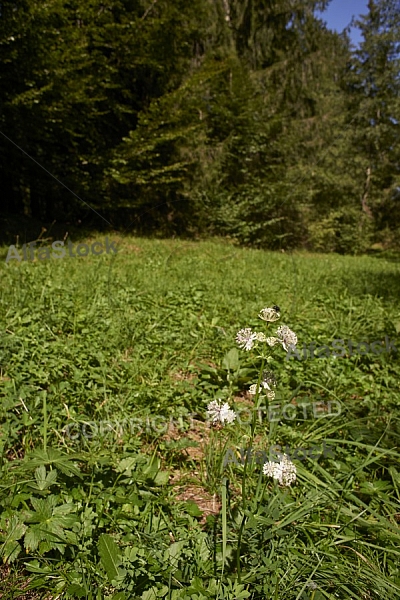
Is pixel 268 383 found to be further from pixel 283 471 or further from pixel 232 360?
pixel 232 360

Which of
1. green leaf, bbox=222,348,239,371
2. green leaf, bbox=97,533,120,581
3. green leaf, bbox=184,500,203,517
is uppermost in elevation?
green leaf, bbox=222,348,239,371

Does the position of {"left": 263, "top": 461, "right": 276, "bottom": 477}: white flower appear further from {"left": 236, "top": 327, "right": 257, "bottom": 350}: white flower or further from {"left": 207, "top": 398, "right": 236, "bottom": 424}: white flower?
{"left": 236, "top": 327, "right": 257, "bottom": 350}: white flower

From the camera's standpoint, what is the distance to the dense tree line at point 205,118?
315 inches

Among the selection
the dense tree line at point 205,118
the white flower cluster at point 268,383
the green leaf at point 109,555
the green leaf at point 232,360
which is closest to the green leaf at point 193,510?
the green leaf at point 109,555

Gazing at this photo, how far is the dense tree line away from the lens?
26.2 ft

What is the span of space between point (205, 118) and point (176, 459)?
508 inches

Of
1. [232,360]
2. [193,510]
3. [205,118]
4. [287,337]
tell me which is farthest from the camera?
[205,118]

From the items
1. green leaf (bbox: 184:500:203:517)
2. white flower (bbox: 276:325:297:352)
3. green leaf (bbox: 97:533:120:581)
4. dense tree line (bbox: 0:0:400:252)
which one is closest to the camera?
white flower (bbox: 276:325:297:352)

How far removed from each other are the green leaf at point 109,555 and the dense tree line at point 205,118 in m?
6.51

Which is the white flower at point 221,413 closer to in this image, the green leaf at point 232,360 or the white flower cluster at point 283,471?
the white flower cluster at point 283,471

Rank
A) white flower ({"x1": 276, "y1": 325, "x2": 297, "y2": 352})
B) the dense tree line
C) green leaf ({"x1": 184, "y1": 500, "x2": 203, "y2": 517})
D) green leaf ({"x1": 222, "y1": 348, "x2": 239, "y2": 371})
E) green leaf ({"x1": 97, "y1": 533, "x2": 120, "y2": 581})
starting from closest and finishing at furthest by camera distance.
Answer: white flower ({"x1": 276, "y1": 325, "x2": 297, "y2": 352}) → green leaf ({"x1": 97, "y1": 533, "x2": 120, "y2": 581}) → green leaf ({"x1": 184, "y1": 500, "x2": 203, "y2": 517}) → green leaf ({"x1": 222, "y1": 348, "x2": 239, "y2": 371}) → the dense tree line

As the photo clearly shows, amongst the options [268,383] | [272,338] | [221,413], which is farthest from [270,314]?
[221,413]

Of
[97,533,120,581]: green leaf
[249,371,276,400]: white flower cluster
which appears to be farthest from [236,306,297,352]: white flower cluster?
[97,533,120,581]: green leaf

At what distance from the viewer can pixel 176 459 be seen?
192cm
